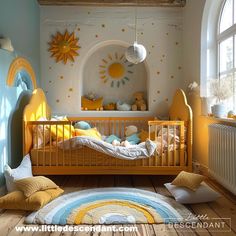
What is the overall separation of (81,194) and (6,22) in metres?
1.80

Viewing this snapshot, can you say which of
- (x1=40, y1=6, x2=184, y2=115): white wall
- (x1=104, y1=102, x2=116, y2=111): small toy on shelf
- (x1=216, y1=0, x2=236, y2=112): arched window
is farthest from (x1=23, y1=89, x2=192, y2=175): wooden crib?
(x1=104, y1=102, x2=116, y2=111): small toy on shelf

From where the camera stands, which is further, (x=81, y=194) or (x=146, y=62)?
(x=146, y=62)

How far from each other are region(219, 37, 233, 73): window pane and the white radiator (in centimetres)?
70

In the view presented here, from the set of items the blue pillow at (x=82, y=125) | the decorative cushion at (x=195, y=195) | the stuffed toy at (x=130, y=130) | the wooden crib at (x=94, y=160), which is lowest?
the decorative cushion at (x=195, y=195)

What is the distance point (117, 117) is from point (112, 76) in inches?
25.7

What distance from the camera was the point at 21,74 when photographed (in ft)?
10.1

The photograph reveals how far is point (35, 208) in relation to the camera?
2.11 metres

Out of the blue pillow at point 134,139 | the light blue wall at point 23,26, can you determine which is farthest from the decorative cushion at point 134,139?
the light blue wall at point 23,26

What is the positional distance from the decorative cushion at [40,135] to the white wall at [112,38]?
1031 millimetres

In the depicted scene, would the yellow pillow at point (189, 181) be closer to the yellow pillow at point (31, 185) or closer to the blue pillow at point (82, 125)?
the yellow pillow at point (31, 185)

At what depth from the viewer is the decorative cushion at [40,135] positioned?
2793 mm

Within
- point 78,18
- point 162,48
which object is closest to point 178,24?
point 162,48

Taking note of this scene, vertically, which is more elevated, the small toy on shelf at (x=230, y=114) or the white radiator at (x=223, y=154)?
the small toy on shelf at (x=230, y=114)

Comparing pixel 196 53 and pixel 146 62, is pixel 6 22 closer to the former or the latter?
pixel 146 62
